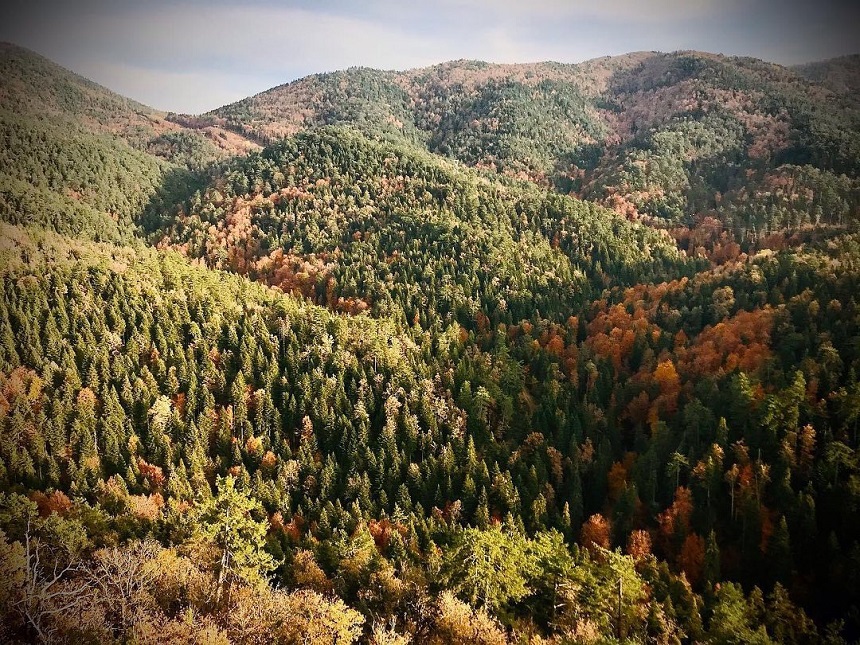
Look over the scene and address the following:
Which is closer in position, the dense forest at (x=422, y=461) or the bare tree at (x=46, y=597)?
the bare tree at (x=46, y=597)

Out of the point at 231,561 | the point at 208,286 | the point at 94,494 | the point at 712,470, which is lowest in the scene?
the point at 94,494

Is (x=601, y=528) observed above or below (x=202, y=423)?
below

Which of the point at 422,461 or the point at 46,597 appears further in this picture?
the point at 422,461

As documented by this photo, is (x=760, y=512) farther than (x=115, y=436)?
No

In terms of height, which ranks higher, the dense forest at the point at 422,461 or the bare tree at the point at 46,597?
Result: the bare tree at the point at 46,597

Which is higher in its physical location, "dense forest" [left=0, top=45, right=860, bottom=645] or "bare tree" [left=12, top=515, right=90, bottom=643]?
"bare tree" [left=12, top=515, right=90, bottom=643]

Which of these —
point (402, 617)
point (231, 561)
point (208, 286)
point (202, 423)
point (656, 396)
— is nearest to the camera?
point (231, 561)

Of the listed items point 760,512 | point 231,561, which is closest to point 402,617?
point 231,561

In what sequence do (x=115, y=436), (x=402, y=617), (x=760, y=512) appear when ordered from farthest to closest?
(x=115, y=436) → (x=760, y=512) → (x=402, y=617)

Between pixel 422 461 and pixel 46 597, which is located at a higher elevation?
pixel 46 597

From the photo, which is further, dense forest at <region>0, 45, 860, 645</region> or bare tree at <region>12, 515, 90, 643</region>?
dense forest at <region>0, 45, 860, 645</region>

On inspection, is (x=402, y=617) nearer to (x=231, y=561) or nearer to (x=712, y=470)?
(x=231, y=561)
